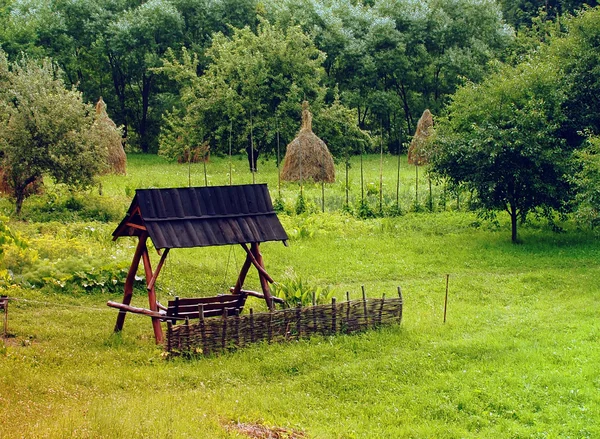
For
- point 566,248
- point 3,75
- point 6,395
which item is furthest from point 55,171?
point 566,248

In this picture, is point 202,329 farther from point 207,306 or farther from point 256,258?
point 256,258

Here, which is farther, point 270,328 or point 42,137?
point 42,137

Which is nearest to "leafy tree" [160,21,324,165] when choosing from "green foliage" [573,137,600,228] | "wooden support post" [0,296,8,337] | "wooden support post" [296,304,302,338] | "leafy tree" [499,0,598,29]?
"green foliage" [573,137,600,228]

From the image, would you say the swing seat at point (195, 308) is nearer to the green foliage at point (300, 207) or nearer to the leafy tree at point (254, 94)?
the green foliage at point (300, 207)

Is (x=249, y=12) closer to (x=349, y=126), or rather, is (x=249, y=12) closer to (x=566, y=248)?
(x=349, y=126)

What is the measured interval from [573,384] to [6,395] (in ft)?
27.0

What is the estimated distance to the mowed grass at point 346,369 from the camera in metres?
9.73

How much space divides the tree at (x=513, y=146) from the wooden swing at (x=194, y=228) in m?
8.70

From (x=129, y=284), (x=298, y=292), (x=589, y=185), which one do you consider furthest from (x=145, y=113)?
(x=129, y=284)

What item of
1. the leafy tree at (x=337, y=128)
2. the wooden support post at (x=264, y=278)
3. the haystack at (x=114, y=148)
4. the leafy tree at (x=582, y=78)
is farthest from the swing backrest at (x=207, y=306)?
the leafy tree at (x=337, y=128)

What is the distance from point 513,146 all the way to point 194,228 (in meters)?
10.5

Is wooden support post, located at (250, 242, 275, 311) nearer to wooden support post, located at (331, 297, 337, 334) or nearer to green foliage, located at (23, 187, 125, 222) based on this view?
wooden support post, located at (331, 297, 337, 334)

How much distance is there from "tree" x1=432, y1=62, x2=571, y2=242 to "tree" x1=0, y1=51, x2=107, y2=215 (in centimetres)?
1051

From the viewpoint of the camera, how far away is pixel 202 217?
13336 millimetres
